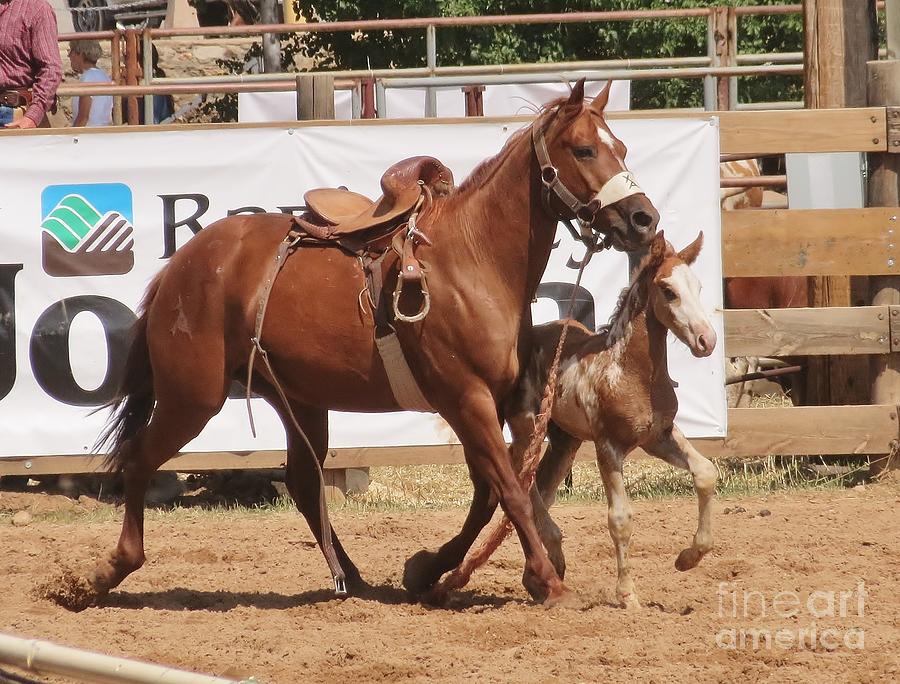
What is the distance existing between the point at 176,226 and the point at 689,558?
393 centimetres

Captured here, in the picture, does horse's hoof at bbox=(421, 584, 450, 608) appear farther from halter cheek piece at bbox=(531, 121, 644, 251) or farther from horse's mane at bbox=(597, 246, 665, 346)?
halter cheek piece at bbox=(531, 121, 644, 251)

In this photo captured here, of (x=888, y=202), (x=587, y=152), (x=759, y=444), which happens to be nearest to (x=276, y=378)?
(x=587, y=152)

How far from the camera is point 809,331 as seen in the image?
25.2 feet

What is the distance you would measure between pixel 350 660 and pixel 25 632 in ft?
4.22

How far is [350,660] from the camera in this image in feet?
14.2

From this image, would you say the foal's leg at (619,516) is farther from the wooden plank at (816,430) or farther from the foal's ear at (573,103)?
the wooden plank at (816,430)

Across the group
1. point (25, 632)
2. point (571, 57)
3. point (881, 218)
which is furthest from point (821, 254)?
point (571, 57)

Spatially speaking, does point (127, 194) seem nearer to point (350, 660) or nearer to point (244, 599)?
point (244, 599)

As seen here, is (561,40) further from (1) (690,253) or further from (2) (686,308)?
(2) (686,308)

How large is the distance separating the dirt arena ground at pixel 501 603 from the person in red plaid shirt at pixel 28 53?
9.39 ft

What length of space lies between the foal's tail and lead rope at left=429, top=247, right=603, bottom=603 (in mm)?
1555

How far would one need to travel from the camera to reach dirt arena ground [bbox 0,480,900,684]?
164 inches

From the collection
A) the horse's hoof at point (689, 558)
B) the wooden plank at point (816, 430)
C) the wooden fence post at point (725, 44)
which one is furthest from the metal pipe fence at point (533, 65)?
the horse's hoof at point (689, 558)

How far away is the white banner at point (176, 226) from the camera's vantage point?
24.8 ft
